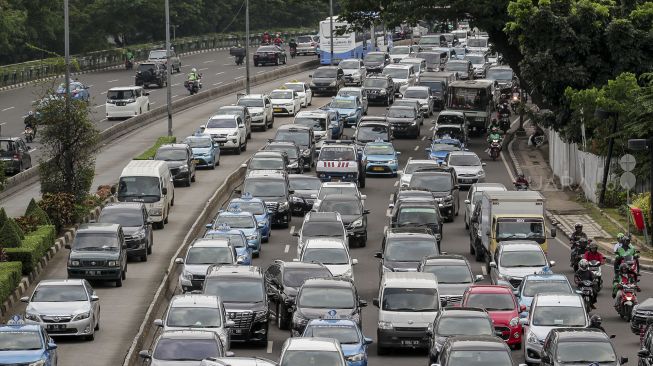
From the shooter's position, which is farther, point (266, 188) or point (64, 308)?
point (266, 188)

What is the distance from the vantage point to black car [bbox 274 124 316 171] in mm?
69188

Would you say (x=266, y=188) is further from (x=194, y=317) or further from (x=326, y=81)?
(x=326, y=81)

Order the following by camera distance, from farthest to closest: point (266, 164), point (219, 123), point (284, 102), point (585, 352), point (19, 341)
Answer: point (284, 102) < point (219, 123) < point (266, 164) < point (19, 341) < point (585, 352)

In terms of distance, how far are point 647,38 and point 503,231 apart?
21.8 metres

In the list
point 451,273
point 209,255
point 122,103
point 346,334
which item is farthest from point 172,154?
point 346,334

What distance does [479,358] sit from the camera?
31.0 metres

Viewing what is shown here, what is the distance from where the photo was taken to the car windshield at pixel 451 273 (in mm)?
41875

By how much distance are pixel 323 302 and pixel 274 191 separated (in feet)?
61.7

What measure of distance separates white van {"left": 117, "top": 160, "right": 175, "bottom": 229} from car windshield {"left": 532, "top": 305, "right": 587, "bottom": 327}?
22.1 meters

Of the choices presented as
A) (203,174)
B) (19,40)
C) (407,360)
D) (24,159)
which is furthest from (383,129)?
(19,40)

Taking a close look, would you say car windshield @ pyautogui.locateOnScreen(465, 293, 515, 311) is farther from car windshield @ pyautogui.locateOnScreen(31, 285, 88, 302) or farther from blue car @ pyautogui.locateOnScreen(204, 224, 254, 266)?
blue car @ pyautogui.locateOnScreen(204, 224, 254, 266)

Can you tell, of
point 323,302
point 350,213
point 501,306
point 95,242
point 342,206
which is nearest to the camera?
point 501,306

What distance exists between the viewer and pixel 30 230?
5134 cm

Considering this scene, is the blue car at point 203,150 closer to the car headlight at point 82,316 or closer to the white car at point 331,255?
the white car at point 331,255
